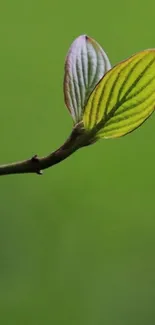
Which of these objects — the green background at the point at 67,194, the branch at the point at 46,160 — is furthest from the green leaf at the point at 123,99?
the green background at the point at 67,194

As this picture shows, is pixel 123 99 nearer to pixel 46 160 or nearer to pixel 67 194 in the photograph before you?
pixel 46 160

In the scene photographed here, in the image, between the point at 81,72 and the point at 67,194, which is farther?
the point at 67,194

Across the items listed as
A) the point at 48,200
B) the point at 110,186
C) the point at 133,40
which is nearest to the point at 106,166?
the point at 110,186

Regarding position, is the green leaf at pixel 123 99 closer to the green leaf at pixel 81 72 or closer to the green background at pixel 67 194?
the green leaf at pixel 81 72

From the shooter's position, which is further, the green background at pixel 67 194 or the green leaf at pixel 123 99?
the green background at pixel 67 194

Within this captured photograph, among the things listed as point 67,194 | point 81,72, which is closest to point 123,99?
point 81,72

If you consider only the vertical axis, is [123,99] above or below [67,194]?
above
